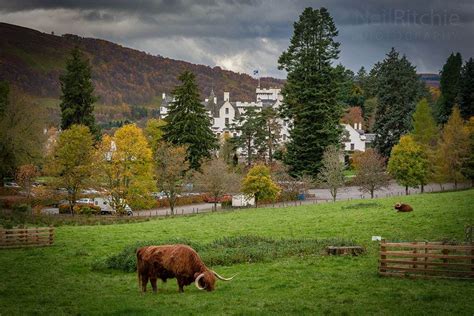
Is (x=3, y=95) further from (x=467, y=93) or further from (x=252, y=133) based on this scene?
(x=467, y=93)

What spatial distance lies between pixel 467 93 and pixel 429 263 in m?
67.2

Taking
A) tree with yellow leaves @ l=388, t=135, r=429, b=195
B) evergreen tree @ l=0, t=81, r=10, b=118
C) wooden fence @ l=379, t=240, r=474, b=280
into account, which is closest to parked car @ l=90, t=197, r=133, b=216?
evergreen tree @ l=0, t=81, r=10, b=118

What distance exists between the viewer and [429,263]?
19.7 meters

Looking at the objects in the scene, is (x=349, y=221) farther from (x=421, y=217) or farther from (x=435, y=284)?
(x=435, y=284)

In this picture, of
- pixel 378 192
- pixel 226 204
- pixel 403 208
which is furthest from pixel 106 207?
pixel 403 208

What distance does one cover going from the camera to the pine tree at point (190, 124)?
69.6 metres

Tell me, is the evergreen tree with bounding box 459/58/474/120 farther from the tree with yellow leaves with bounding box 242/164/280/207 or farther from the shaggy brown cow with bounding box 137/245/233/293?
the shaggy brown cow with bounding box 137/245/233/293

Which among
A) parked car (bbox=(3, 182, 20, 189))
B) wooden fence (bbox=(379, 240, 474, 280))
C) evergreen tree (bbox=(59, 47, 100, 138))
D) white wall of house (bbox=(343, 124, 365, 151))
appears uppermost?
evergreen tree (bbox=(59, 47, 100, 138))

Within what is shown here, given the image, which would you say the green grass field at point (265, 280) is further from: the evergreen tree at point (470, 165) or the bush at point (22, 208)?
the evergreen tree at point (470, 165)

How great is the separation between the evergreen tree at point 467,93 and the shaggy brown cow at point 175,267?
7021 cm

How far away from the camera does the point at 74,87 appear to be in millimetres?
70000

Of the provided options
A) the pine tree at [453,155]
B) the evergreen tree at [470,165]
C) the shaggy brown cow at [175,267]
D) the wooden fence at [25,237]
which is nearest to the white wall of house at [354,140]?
the pine tree at [453,155]

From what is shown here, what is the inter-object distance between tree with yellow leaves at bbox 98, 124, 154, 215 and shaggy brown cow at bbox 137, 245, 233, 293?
35.4m

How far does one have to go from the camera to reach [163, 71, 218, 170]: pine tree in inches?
2741
